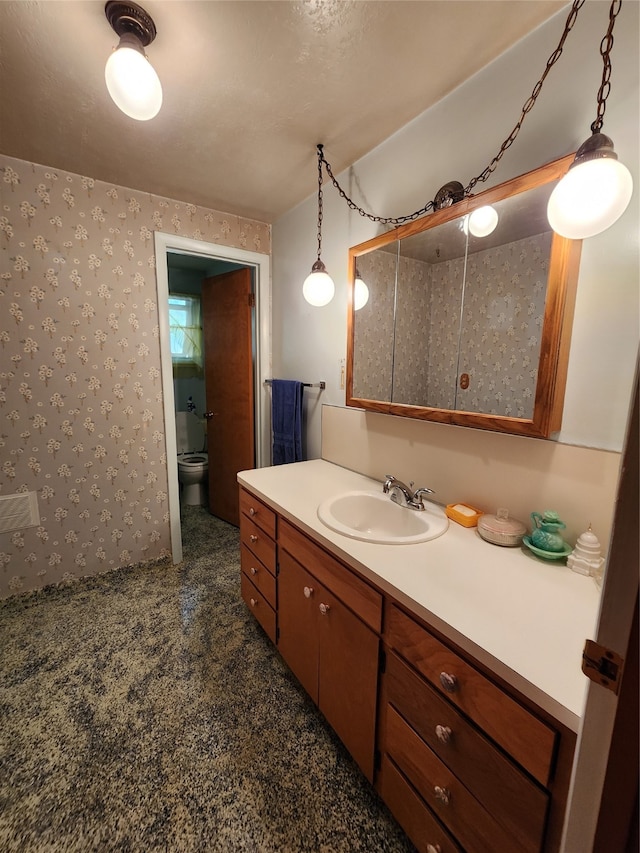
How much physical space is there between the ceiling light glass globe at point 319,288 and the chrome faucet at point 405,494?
946 mm

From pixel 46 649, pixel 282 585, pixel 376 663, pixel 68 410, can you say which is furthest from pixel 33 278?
pixel 376 663

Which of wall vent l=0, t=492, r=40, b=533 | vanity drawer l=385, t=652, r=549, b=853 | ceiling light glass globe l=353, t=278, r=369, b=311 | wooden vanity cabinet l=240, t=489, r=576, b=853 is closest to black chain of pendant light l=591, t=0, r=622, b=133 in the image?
ceiling light glass globe l=353, t=278, r=369, b=311

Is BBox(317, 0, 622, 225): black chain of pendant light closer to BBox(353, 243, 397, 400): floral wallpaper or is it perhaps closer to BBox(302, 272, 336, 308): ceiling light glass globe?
BBox(353, 243, 397, 400): floral wallpaper

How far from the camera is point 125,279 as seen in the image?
203 cm

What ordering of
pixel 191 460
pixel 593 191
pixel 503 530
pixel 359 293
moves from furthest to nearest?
pixel 191 460 → pixel 359 293 → pixel 503 530 → pixel 593 191

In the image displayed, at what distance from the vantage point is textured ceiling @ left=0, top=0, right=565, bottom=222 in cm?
98

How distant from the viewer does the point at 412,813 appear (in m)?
0.88

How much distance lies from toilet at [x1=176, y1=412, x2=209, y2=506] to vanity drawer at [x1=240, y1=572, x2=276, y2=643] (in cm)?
169

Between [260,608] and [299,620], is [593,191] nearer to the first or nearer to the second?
[299,620]

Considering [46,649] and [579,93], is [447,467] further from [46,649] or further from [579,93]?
[46,649]

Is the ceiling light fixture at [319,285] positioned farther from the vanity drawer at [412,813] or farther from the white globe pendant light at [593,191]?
the vanity drawer at [412,813]

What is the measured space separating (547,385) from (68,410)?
2.32 metres

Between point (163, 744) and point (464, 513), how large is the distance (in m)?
1.35

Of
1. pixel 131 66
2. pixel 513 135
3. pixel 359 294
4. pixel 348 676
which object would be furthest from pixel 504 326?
pixel 131 66
